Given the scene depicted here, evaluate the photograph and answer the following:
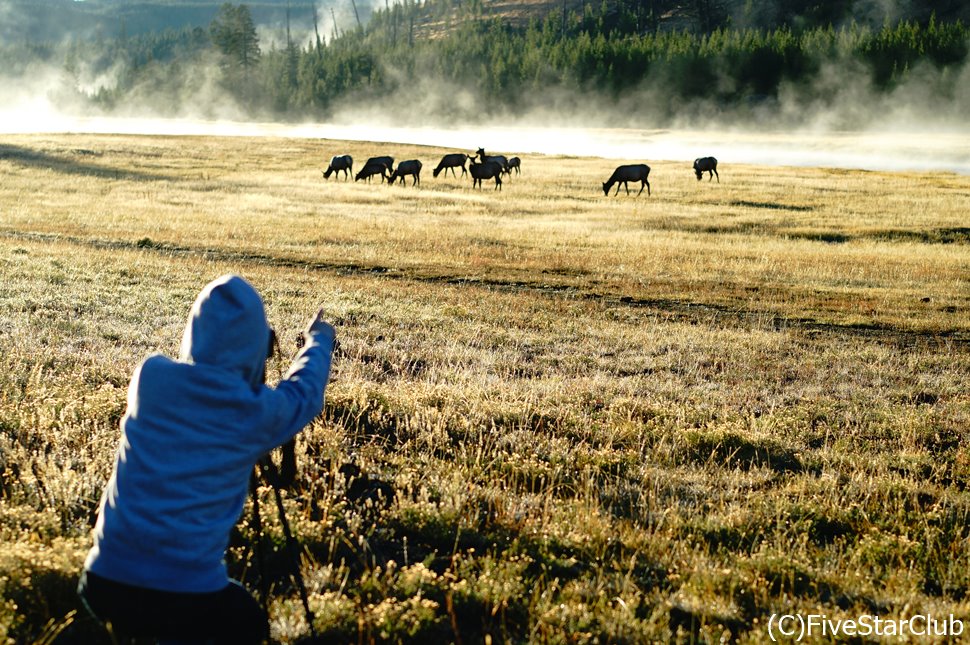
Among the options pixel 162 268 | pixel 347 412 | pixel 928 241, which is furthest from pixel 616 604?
pixel 928 241

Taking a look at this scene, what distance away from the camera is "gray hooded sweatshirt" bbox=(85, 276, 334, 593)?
3.22 metres

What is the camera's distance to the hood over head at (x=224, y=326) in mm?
3281

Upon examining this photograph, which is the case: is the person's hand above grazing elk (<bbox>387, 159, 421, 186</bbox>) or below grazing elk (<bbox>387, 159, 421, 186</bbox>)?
below

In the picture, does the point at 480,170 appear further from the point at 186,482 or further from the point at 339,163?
the point at 186,482

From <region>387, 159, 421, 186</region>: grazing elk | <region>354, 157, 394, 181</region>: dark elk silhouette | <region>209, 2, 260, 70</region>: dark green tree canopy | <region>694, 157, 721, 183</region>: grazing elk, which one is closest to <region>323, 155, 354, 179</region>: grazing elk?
<region>354, 157, 394, 181</region>: dark elk silhouette

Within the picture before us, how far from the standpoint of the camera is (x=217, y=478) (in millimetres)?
3332

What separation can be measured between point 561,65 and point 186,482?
419 ft

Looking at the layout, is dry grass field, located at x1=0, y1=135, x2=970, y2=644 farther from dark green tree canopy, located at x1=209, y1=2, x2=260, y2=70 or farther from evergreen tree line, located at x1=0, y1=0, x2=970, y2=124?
dark green tree canopy, located at x1=209, y1=2, x2=260, y2=70

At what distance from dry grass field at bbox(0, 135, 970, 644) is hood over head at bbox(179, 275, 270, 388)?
1.48 m

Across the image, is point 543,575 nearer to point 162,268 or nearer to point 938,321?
point 938,321

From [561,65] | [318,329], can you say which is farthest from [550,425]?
[561,65]

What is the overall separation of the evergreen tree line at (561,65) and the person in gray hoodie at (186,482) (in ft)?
375

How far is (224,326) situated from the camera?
3283mm

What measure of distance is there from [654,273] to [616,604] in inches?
606
